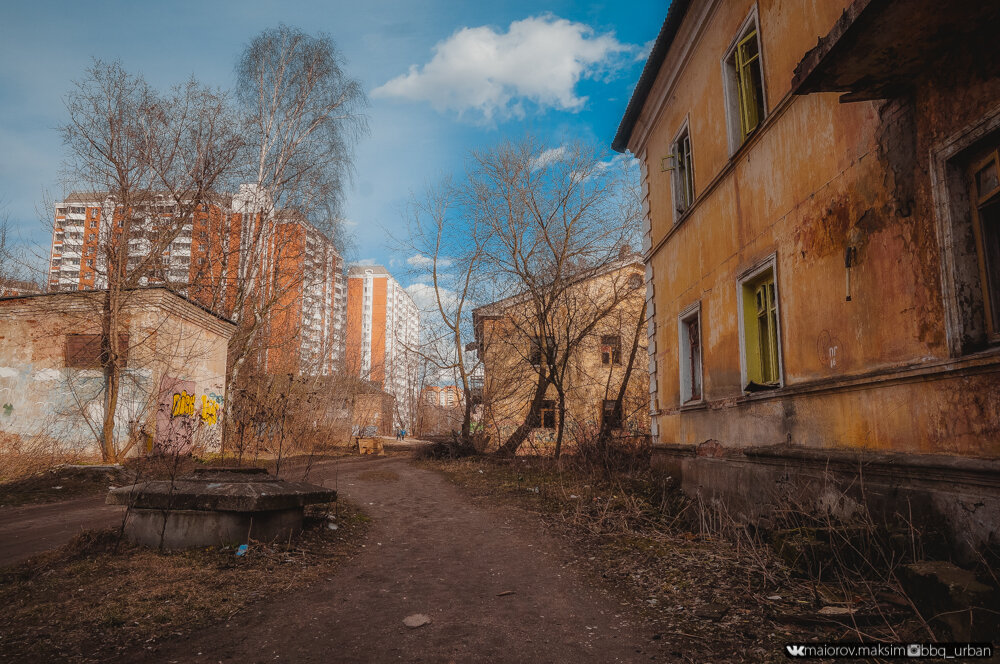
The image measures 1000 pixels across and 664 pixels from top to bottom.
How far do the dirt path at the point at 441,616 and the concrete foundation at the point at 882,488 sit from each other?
6.21ft

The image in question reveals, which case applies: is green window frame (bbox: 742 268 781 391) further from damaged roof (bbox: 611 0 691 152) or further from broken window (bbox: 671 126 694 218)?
damaged roof (bbox: 611 0 691 152)

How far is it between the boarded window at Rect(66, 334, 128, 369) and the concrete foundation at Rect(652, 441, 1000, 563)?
44.8ft

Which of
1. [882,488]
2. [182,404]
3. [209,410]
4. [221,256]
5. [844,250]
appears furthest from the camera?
[221,256]

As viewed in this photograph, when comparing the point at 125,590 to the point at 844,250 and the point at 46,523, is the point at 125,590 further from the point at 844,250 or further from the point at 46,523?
the point at 844,250

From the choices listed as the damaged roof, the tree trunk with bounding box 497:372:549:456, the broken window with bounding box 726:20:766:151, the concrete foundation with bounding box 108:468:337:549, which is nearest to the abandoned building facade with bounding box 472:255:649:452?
the tree trunk with bounding box 497:372:549:456

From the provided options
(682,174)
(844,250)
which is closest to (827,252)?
(844,250)

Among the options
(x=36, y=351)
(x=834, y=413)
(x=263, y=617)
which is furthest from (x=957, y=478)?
(x=36, y=351)

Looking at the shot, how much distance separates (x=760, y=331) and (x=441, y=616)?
495 centimetres

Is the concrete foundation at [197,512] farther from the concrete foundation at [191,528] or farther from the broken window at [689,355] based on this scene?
the broken window at [689,355]

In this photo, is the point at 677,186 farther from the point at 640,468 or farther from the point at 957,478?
the point at 957,478

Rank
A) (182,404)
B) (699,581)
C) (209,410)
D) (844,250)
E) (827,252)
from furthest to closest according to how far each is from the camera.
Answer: (209,410) < (182,404) < (827,252) < (844,250) < (699,581)

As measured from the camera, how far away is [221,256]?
19609 mm

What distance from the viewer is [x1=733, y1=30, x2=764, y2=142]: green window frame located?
6828 mm

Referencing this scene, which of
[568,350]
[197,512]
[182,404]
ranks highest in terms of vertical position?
[568,350]
